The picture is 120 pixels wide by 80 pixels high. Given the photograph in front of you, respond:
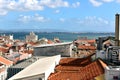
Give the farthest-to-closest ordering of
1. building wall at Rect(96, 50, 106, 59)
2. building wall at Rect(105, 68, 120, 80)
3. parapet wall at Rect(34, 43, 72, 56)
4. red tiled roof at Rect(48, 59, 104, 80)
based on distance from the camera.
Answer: parapet wall at Rect(34, 43, 72, 56)
building wall at Rect(96, 50, 106, 59)
red tiled roof at Rect(48, 59, 104, 80)
building wall at Rect(105, 68, 120, 80)

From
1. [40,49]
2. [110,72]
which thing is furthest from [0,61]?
[110,72]

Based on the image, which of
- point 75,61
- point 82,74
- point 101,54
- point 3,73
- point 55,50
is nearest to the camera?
point 82,74

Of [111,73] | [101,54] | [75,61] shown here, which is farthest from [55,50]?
[111,73]

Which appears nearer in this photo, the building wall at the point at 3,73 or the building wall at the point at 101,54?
the building wall at the point at 101,54

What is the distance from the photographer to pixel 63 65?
3341 cm

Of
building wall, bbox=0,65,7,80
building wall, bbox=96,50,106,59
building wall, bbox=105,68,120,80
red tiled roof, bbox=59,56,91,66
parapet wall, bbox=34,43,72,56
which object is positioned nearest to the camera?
building wall, bbox=105,68,120,80

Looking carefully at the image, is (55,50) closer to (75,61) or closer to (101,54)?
(75,61)

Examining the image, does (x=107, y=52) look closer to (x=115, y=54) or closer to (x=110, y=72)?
(x=115, y=54)

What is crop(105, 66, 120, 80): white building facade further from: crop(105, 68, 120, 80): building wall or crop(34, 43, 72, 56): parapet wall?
crop(34, 43, 72, 56): parapet wall

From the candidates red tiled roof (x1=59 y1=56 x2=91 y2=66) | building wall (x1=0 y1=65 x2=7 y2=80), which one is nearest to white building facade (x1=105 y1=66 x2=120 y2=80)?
red tiled roof (x1=59 y1=56 x2=91 y2=66)

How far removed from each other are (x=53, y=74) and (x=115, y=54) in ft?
18.5

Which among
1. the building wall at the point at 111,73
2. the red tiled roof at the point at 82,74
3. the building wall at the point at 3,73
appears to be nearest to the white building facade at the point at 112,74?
the building wall at the point at 111,73

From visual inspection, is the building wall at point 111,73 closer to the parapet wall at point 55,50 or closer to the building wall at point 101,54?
the building wall at point 101,54

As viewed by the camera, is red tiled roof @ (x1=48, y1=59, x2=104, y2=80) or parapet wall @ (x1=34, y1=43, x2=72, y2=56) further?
parapet wall @ (x1=34, y1=43, x2=72, y2=56)
